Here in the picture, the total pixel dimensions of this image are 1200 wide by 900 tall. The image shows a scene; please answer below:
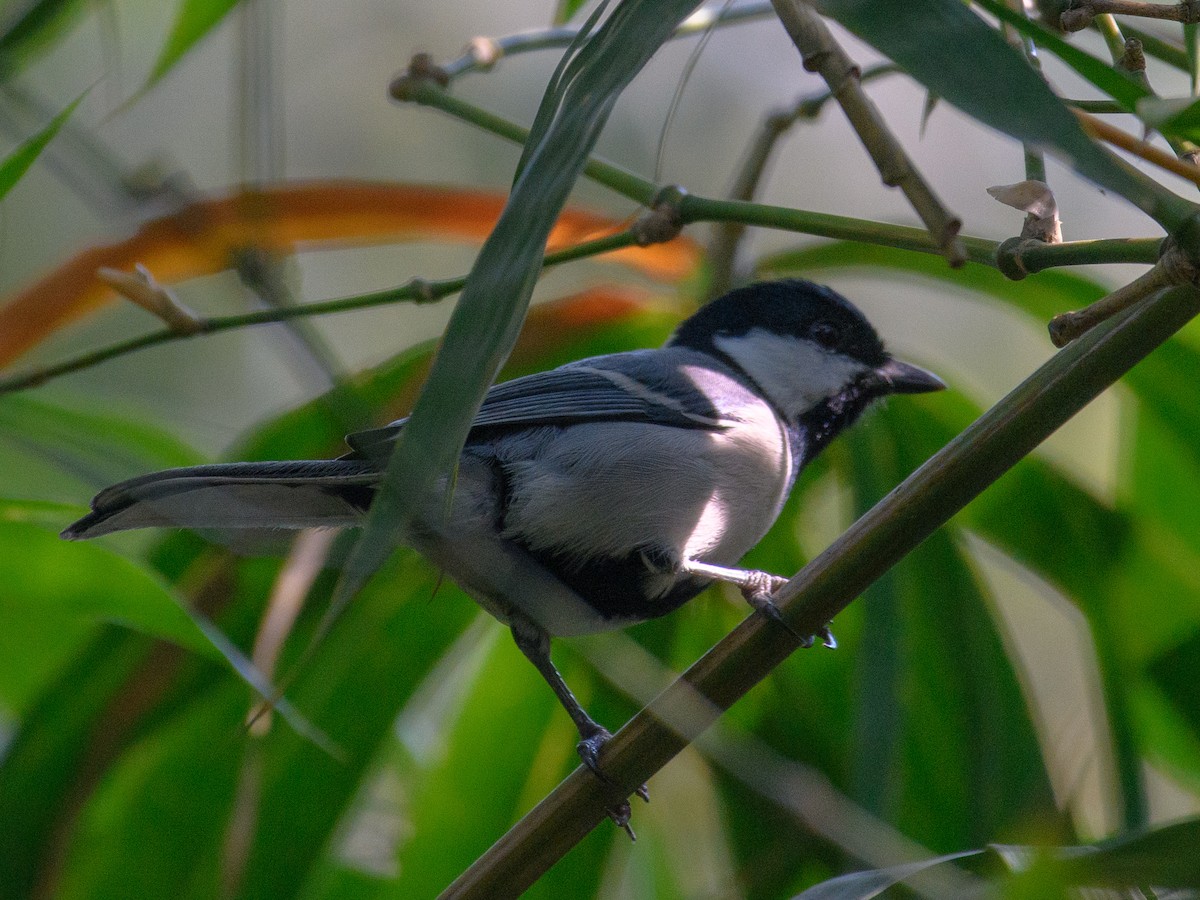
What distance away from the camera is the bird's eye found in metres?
1.92

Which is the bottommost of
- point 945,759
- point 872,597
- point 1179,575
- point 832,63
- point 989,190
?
point 945,759

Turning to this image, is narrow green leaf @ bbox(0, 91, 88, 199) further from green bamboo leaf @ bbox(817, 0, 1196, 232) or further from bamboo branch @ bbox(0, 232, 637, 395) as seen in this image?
green bamboo leaf @ bbox(817, 0, 1196, 232)

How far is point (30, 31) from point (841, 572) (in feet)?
3.53

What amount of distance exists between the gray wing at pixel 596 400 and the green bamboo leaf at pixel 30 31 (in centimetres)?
67

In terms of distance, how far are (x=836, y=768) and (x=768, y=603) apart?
32.1 inches

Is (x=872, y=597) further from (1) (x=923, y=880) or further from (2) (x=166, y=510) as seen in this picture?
(2) (x=166, y=510)

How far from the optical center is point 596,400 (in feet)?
5.30

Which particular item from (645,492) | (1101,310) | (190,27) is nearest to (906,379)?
(645,492)

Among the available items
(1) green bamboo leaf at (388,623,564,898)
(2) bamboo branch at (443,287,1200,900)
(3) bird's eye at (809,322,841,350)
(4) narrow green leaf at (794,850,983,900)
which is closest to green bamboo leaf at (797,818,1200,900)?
(4) narrow green leaf at (794,850,983,900)

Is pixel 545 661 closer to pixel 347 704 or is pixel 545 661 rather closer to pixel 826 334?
pixel 347 704

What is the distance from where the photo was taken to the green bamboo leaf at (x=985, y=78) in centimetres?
58

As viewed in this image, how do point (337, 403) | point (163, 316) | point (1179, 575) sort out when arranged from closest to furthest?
point (337, 403)
point (163, 316)
point (1179, 575)

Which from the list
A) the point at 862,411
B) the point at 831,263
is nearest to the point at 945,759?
the point at 862,411

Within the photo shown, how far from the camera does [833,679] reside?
69.9 inches
